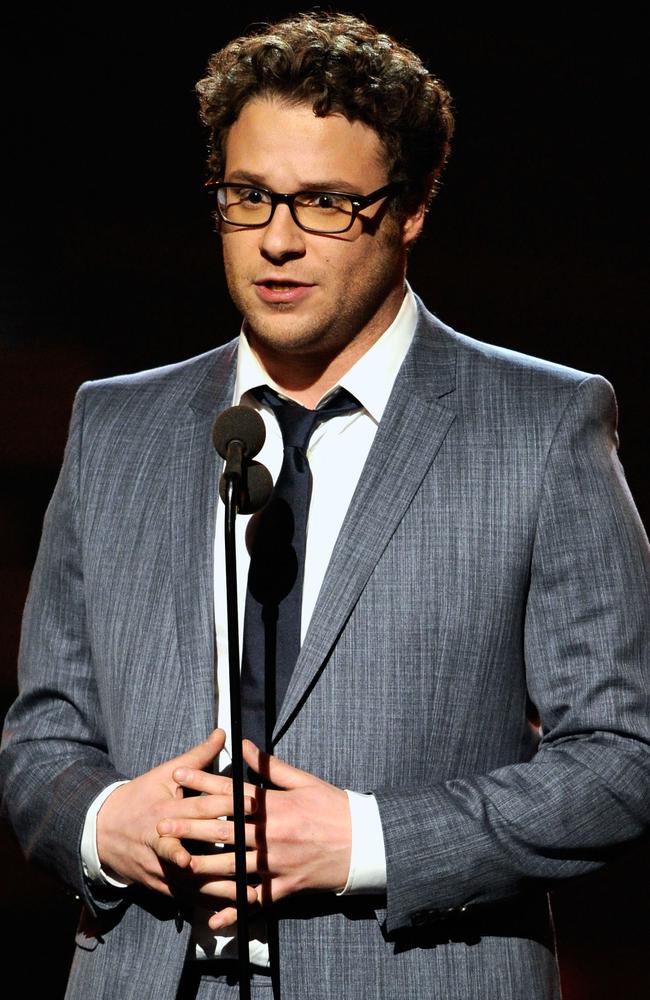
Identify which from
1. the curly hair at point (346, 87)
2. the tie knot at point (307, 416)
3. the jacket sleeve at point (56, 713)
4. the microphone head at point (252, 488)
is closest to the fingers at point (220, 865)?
the jacket sleeve at point (56, 713)

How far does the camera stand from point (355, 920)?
161 cm

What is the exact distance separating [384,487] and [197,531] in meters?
0.25

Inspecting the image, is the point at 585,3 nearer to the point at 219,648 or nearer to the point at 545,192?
the point at 545,192

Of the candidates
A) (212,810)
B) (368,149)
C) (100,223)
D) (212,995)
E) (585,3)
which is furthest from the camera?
(100,223)

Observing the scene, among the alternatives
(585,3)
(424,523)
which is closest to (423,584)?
(424,523)

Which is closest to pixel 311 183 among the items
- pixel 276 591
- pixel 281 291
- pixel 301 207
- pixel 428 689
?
pixel 301 207

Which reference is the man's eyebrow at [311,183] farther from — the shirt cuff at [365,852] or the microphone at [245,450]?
the shirt cuff at [365,852]

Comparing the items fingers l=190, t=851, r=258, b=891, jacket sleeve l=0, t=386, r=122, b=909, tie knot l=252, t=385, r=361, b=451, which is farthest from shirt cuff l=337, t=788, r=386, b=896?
tie knot l=252, t=385, r=361, b=451

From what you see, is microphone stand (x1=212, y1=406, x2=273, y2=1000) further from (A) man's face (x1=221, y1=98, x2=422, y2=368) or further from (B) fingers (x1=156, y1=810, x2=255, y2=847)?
(A) man's face (x1=221, y1=98, x2=422, y2=368)

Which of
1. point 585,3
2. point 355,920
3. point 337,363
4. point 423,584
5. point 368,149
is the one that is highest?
point 585,3

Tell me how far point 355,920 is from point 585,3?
5.55ft

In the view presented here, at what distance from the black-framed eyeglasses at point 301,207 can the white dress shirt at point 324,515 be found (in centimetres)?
17

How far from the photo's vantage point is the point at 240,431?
146 cm

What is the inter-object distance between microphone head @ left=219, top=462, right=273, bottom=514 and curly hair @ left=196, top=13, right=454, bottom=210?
1.89ft
